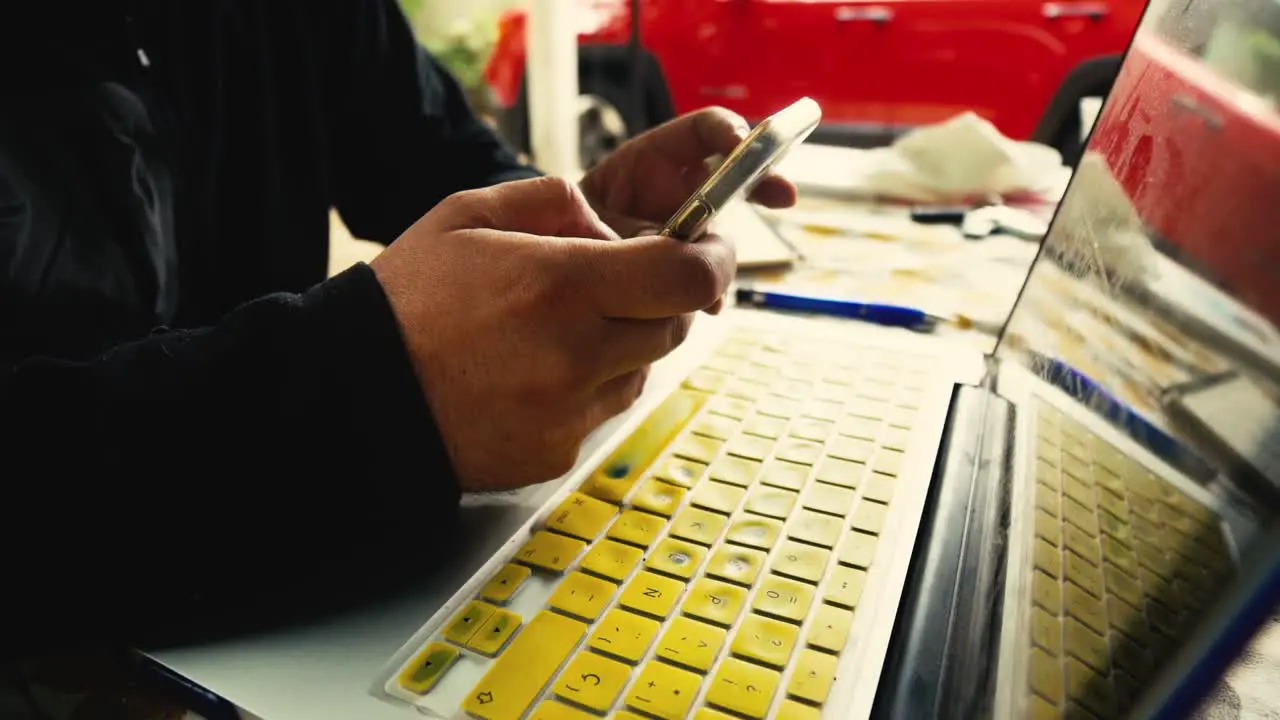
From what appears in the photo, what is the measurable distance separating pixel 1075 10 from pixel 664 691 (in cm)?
192

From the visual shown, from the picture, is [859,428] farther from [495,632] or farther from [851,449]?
[495,632]

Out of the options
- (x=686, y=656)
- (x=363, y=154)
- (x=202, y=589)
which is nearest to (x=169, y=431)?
(x=202, y=589)

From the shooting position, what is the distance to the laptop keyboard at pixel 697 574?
0.28 metres

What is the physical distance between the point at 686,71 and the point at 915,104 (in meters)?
0.63

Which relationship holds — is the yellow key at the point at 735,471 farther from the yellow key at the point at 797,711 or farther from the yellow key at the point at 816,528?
the yellow key at the point at 797,711

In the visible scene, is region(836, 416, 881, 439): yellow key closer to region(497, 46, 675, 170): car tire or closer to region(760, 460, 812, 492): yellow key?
region(760, 460, 812, 492): yellow key

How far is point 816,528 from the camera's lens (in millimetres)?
365

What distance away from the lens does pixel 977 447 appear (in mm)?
435

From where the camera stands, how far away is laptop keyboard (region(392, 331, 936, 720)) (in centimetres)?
28

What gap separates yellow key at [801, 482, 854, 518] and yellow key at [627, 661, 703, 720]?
127mm

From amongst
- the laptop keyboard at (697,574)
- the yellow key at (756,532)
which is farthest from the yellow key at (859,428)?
the yellow key at (756,532)

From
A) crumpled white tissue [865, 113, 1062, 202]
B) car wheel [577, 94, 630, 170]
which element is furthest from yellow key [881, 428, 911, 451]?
car wheel [577, 94, 630, 170]

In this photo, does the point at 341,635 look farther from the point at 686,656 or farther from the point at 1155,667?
the point at 1155,667

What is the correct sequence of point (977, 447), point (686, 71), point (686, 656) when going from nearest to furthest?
point (686, 656) < point (977, 447) < point (686, 71)
